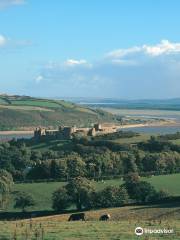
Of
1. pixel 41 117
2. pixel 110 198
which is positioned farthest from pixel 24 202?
pixel 41 117

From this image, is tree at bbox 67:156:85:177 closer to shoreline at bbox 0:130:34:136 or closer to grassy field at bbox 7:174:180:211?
grassy field at bbox 7:174:180:211

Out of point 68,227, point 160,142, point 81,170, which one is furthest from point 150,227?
point 160,142

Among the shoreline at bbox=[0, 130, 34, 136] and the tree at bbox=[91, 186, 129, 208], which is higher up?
the tree at bbox=[91, 186, 129, 208]

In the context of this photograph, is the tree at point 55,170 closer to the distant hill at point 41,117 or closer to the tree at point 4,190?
the tree at point 4,190

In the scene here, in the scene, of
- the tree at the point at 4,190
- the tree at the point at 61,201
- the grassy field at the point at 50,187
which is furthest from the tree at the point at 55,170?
the tree at the point at 61,201

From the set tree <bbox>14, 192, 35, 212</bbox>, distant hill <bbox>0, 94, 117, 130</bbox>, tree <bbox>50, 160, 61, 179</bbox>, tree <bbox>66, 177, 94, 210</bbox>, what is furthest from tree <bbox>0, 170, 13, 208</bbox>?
distant hill <bbox>0, 94, 117, 130</bbox>
